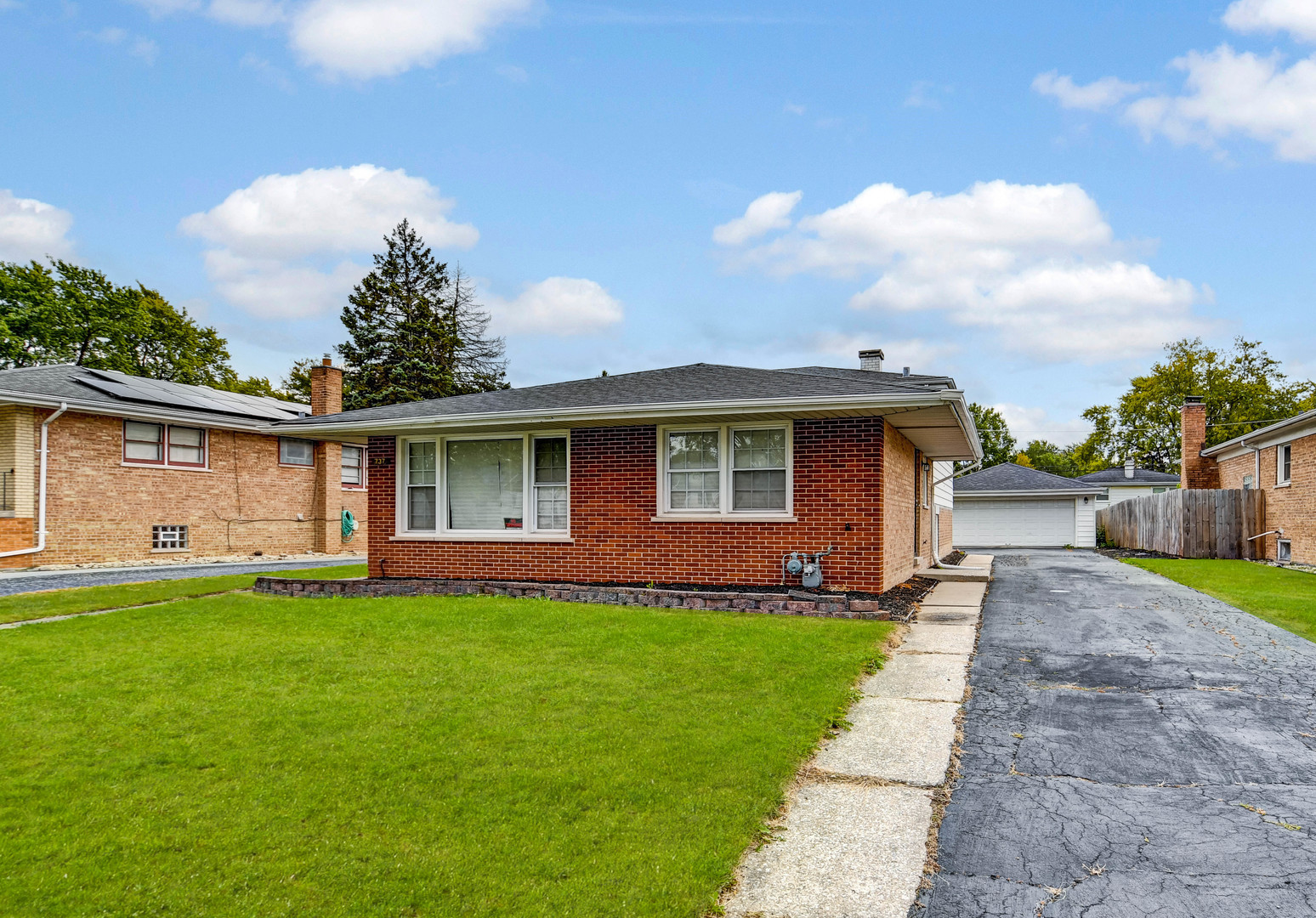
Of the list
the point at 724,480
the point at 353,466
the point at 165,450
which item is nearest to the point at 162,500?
the point at 165,450

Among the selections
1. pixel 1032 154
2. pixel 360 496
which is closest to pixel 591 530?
pixel 1032 154

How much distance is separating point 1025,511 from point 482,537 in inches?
961

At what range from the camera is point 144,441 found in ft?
61.6

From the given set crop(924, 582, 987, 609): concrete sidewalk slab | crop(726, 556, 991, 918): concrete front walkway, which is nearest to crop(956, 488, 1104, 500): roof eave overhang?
crop(924, 582, 987, 609): concrete sidewalk slab

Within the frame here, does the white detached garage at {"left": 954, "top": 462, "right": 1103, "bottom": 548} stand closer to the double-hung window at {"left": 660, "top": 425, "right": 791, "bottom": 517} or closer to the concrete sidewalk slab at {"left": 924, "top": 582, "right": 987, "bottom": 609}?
the concrete sidewalk slab at {"left": 924, "top": 582, "right": 987, "bottom": 609}

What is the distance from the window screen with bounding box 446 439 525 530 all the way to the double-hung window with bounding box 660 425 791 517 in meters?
2.47

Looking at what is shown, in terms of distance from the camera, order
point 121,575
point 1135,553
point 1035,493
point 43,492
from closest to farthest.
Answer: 1. point 121,575
2. point 43,492
3. point 1135,553
4. point 1035,493

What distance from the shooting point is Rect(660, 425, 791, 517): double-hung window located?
36.4 ft

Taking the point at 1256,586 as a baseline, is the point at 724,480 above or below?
above

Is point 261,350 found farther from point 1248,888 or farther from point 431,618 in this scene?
point 1248,888

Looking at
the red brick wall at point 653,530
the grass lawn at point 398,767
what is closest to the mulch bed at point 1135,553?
the red brick wall at point 653,530

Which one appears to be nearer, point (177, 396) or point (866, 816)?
point (866, 816)

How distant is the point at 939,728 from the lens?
5.25 m

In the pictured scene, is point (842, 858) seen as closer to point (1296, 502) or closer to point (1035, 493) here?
point (1296, 502)
